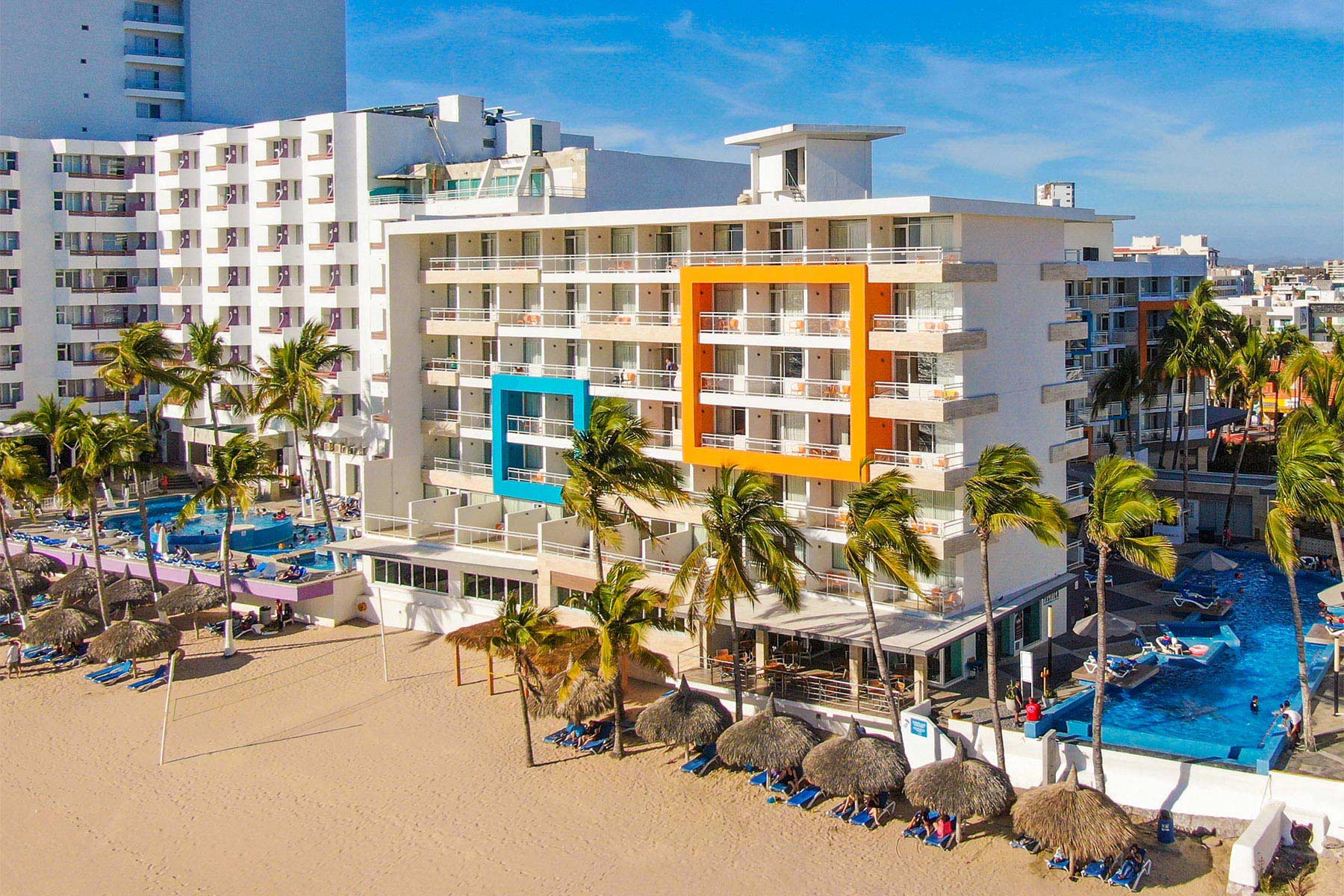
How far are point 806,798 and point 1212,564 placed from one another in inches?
1058

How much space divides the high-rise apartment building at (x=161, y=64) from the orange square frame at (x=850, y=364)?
2019 inches

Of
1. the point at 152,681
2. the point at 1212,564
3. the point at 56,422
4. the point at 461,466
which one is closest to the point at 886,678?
the point at 1212,564

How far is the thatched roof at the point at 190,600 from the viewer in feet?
163

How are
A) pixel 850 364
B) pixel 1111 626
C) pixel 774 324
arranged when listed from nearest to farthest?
pixel 1111 626 < pixel 850 364 < pixel 774 324

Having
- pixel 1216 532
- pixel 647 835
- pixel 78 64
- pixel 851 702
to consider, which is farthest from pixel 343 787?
pixel 78 64

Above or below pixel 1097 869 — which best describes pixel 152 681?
above

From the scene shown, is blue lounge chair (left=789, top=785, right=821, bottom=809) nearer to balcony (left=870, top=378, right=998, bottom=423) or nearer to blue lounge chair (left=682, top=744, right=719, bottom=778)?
blue lounge chair (left=682, top=744, right=719, bottom=778)

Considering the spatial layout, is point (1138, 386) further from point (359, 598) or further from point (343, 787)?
point (343, 787)

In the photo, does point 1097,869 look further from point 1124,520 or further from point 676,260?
point 676,260

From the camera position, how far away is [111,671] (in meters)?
46.8

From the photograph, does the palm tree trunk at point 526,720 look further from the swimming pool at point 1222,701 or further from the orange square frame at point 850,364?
the swimming pool at point 1222,701

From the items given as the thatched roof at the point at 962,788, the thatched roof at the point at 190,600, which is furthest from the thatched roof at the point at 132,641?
the thatched roof at the point at 962,788

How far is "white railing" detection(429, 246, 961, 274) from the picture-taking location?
4084 cm

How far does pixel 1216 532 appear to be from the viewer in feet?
206
